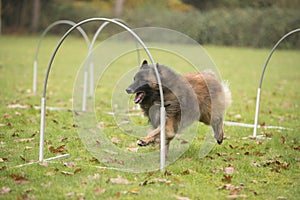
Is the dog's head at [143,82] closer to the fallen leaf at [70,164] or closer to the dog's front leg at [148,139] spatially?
the dog's front leg at [148,139]

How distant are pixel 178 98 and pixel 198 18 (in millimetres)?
25573

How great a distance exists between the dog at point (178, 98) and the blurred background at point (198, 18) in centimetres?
2228

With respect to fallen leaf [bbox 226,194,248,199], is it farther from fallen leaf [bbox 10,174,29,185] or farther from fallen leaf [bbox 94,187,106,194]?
fallen leaf [bbox 10,174,29,185]

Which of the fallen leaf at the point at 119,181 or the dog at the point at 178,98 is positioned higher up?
the dog at the point at 178,98

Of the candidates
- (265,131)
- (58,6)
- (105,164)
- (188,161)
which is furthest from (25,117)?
Answer: (58,6)

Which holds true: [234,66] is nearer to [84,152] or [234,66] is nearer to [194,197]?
[84,152]

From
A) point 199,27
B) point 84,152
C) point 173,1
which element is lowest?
point 84,152

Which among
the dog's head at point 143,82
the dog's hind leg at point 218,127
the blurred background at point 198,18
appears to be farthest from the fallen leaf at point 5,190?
the blurred background at point 198,18

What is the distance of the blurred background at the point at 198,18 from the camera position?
29.3 m

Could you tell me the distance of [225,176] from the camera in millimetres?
4805

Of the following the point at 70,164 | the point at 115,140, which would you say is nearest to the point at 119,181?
the point at 70,164

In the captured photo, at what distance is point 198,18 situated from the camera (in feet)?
99.3

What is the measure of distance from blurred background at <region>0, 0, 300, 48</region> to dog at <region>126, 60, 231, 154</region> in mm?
22279

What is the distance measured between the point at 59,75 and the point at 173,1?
30.2 meters
